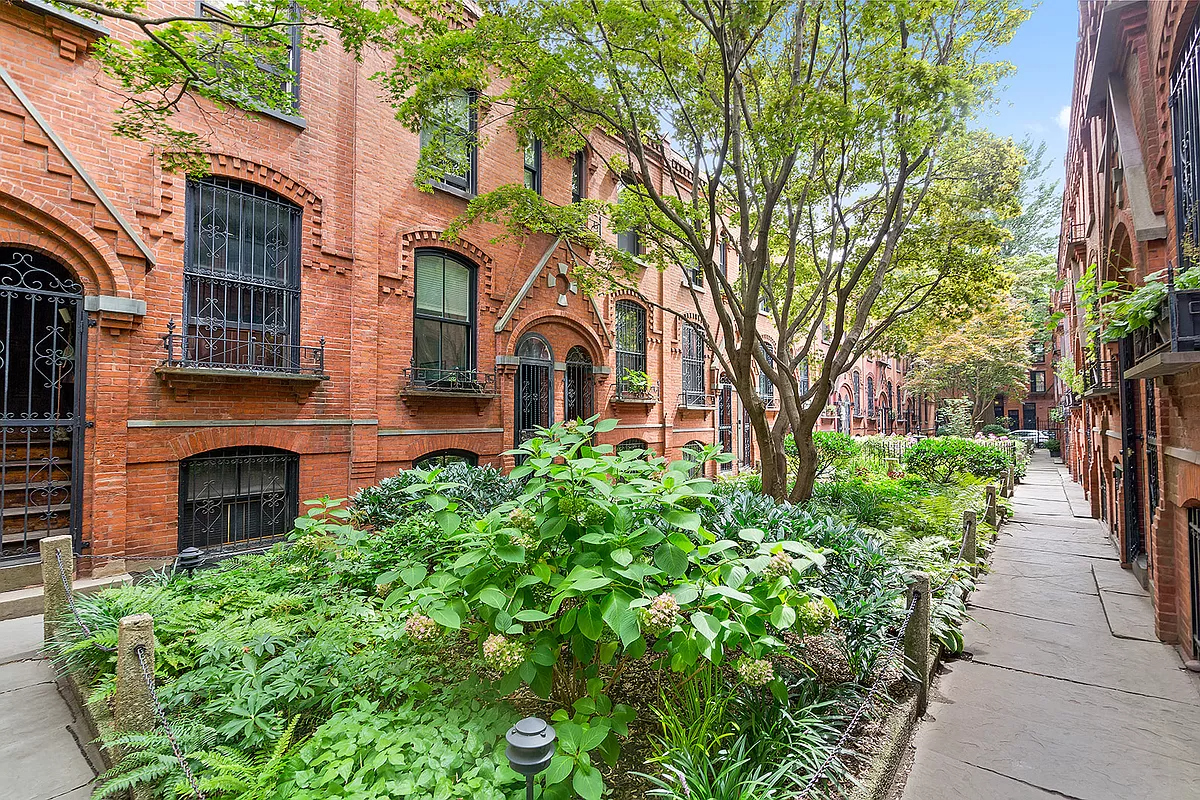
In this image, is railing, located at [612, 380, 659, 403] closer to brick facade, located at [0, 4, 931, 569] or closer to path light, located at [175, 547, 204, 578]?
brick facade, located at [0, 4, 931, 569]

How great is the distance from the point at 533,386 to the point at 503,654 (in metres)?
9.43

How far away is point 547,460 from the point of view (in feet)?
10.3

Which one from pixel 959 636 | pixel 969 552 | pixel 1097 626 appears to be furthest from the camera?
pixel 969 552

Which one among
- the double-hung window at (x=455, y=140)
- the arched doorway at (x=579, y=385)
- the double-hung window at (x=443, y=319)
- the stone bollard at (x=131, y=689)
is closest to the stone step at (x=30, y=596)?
the stone bollard at (x=131, y=689)

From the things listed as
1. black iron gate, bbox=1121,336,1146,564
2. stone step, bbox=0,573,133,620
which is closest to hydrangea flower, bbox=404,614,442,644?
stone step, bbox=0,573,133,620

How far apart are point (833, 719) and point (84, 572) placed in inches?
317

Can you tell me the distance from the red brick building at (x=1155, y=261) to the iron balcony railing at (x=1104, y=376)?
57 millimetres

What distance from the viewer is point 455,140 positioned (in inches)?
368

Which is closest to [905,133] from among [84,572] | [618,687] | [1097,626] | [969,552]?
[969,552]

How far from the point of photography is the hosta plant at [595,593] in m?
2.55

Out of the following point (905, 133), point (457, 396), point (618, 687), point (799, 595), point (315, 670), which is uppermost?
point (905, 133)

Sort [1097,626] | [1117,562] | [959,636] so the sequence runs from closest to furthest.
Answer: [959,636] < [1097,626] < [1117,562]

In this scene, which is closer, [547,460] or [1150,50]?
[547,460]

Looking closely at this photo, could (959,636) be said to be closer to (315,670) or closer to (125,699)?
(315,670)
